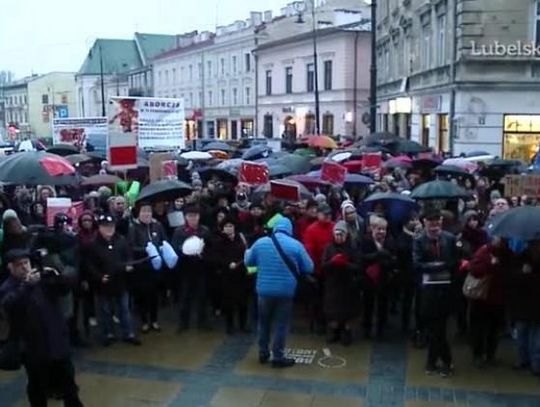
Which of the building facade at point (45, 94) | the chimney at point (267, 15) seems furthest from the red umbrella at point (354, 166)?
the building facade at point (45, 94)

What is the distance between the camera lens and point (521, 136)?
25.7 metres

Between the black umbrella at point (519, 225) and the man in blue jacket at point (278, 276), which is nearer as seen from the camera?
the black umbrella at point (519, 225)

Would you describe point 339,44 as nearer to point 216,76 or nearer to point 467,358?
point 216,76

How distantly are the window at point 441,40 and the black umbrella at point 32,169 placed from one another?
18783mm

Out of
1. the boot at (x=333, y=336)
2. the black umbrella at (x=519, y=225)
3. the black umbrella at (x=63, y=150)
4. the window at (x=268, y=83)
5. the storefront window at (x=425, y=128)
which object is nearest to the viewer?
the black umbrella at (x=519, y=225)

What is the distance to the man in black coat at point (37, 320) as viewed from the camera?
6.62 meters

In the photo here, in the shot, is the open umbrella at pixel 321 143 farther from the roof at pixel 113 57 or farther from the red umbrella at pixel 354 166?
the roof at pixel 113 57

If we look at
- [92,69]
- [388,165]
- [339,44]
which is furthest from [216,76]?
[388,165]

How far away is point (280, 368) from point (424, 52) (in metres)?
24.1

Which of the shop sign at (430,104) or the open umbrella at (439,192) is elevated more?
the shop sign at (430,104)

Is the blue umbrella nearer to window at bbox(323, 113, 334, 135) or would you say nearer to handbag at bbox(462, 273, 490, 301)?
handbag at bbox(462, 273, 490, 301)

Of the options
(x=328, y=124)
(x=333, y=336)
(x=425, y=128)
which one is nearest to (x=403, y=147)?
(x=425, y=128)

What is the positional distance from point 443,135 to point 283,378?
21.1 metres

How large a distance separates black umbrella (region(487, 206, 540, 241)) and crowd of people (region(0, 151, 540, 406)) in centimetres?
54
